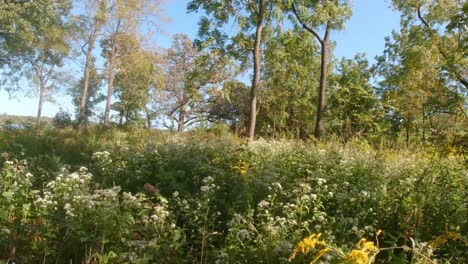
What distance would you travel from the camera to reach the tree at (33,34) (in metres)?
26.5

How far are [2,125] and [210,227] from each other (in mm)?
10985

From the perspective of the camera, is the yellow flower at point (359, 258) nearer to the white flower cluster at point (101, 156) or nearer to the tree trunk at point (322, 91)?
the white flower cluster at point (101, 156)

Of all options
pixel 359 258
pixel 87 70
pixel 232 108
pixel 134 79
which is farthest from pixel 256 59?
pixel 232 108

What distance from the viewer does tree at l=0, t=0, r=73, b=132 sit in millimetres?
26453

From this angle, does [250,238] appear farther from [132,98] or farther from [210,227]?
[132,98]

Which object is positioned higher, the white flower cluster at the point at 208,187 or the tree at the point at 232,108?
the tree at the point at 232,108

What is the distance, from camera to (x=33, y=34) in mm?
28531

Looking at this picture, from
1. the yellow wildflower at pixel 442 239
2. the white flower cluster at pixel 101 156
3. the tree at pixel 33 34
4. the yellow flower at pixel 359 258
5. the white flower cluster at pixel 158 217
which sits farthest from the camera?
the tree at pixel 33 34

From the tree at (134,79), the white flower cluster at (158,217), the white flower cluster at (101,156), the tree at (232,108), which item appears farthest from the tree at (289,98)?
the white flower cluster at (158,217)

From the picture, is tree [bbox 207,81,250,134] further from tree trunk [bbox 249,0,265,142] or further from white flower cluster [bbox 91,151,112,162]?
white flower cluster [bbox 91,151,112,162]

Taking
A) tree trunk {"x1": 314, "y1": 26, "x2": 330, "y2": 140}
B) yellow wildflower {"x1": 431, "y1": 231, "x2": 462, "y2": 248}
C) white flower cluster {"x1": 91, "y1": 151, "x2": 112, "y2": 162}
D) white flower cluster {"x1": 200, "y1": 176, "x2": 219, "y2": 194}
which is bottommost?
yellow wildflower {"x1": 431, "y1": 231, "x2": 462, "y2": 248}

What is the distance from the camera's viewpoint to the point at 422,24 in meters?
22.8

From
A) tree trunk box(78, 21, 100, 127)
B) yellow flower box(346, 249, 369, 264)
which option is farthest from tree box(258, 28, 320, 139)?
yellow flower box(346, 249, 369, 264)

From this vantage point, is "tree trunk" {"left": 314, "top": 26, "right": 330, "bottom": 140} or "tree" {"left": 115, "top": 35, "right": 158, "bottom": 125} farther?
"tree" {"left": 115, "top": 35, "right": 158, "bottom": 125}
